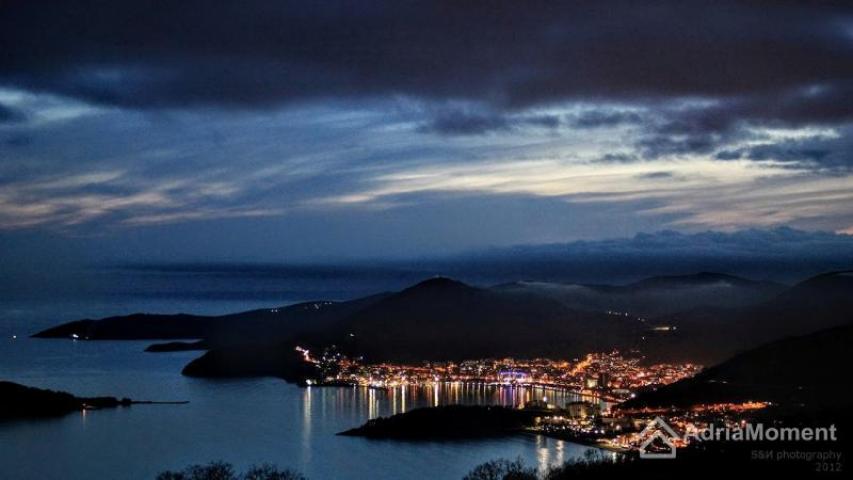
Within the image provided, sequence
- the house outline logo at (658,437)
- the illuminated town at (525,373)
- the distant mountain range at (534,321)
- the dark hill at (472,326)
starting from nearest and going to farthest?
the house outline logo at (658,437) → the illuminated town at (525,373) → the distant mountain range at (534,321) → the dark hill at (472,326)

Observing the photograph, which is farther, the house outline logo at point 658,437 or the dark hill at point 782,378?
the dark hill at point 782,378

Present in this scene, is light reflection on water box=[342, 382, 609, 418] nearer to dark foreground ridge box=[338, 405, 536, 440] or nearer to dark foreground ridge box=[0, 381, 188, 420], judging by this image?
dark foreground ridge box=[338, 405, 536, 440]

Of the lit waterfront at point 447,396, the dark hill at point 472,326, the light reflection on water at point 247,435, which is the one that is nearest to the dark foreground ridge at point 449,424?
the light reflection on water at point 247,435

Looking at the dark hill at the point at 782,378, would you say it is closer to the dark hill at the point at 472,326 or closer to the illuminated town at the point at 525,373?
the illuminated town at the point at 525,373

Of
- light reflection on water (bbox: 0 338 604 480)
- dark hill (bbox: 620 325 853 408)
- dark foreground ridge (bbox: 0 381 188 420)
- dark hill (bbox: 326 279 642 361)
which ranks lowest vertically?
light reflection on water (bbox: 0 338 604 480)

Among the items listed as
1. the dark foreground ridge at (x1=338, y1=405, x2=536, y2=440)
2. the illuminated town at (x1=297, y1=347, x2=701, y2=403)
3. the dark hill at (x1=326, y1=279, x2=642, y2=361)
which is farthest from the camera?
the dark hill at (x1=326, y1=279, x2=642, y2=361)

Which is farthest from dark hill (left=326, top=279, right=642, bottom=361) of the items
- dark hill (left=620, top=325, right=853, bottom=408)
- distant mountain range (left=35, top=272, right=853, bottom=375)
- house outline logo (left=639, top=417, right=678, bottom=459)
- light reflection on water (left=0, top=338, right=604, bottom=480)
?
house outline logo (left=639, top=417, right=678, bottom=459)

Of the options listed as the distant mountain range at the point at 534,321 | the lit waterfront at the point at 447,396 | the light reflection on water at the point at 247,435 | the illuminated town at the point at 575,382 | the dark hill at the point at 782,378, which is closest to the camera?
the light reflection on water at the point at 247,435

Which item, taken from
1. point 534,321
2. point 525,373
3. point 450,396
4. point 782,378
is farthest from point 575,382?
point 534,321
